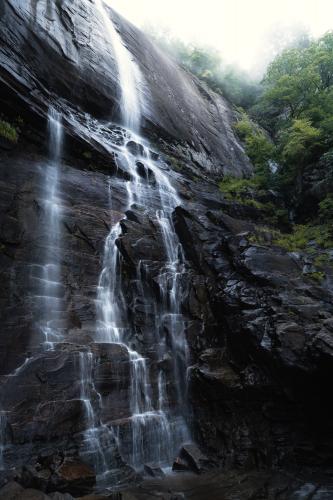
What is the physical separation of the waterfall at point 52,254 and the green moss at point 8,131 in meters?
1.55

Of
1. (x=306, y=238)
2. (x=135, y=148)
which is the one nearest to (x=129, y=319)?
(x=306, y=238)

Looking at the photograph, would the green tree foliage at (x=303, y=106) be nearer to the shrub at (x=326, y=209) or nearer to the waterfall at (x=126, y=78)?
the shrub at (x=326, y=209)

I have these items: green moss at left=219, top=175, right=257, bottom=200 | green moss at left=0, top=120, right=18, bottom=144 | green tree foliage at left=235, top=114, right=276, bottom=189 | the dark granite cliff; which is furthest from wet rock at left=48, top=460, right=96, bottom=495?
green tree foliage at left=235, top=114, right=276, bottom=189

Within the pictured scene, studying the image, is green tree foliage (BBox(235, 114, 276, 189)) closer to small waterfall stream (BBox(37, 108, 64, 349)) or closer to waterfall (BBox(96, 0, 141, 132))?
waterfall (BBox(96, 0, 141, 132))

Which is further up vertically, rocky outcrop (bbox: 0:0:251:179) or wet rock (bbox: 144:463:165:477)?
rocky outcrop (bbox: 0:0:251:179)

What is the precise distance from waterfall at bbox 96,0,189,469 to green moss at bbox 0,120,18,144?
4988mm

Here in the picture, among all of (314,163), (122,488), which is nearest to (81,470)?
(122,488)

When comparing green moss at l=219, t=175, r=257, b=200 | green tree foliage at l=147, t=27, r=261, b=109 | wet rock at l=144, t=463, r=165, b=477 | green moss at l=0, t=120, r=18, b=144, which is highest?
green tree foliage at l=147, t=27, r=261, b=109

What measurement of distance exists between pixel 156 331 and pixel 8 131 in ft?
30.7

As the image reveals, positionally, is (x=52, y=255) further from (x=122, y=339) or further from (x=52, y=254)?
(x=122, y=339)

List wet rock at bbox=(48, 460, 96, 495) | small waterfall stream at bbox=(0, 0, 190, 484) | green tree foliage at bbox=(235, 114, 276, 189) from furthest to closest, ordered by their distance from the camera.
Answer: green tree foliage at bbox=(235, 114, 276, 189)
small waterfall stream at bbox=(0, 0, 190, 484)
wet rock at bbox=(48, 460, 96, 495)

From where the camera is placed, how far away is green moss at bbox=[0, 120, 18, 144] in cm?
1456

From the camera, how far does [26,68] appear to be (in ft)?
55.0

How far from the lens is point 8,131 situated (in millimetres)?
14680
